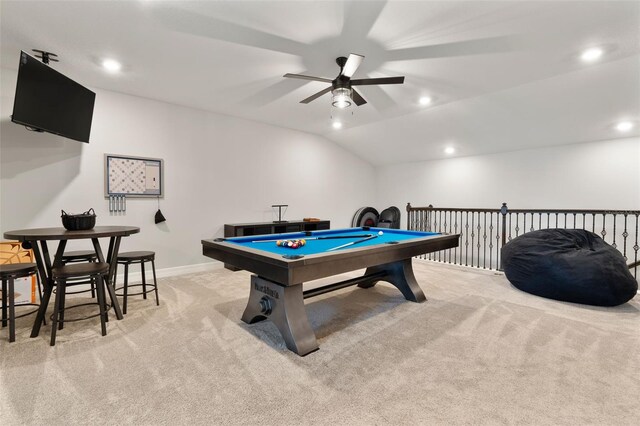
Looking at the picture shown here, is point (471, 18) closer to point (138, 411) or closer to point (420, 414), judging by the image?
point (420, 414)

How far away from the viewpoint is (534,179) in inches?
208

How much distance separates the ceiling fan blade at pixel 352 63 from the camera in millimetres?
2449

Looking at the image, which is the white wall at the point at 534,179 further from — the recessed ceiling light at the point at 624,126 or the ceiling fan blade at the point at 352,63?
the ceiling fan blade at the point at 352,63

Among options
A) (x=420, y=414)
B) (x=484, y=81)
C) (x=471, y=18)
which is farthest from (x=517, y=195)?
(x=420, y=414)

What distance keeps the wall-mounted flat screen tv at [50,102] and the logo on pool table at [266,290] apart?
247 centimetres

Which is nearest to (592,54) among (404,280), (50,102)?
(404,280)

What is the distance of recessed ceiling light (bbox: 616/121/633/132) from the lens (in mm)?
4093

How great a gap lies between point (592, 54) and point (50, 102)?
530 cm

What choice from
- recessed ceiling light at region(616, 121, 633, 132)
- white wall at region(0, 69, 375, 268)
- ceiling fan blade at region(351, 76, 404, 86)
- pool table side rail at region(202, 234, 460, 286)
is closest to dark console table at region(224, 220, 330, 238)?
white wall at region(0, 69, 375, 268)

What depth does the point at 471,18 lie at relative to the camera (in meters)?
2.40

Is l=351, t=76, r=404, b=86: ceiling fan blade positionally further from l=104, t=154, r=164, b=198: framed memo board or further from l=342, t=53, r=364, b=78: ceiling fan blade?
l=104, t=154, r=164, b=198: framed memo board

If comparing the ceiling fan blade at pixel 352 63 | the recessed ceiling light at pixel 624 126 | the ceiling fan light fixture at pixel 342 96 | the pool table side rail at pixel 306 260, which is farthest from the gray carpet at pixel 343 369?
the recessed ceiling light at pixel 624 126

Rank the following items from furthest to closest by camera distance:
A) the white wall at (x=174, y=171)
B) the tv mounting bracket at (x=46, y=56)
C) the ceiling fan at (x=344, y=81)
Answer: the white wall at (x=174, y=171)
the tv mounting bracket at (x=46, y=56)
the ceiling fan at (x=344, y=81)

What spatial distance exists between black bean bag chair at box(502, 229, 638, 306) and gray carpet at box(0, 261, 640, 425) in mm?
196
